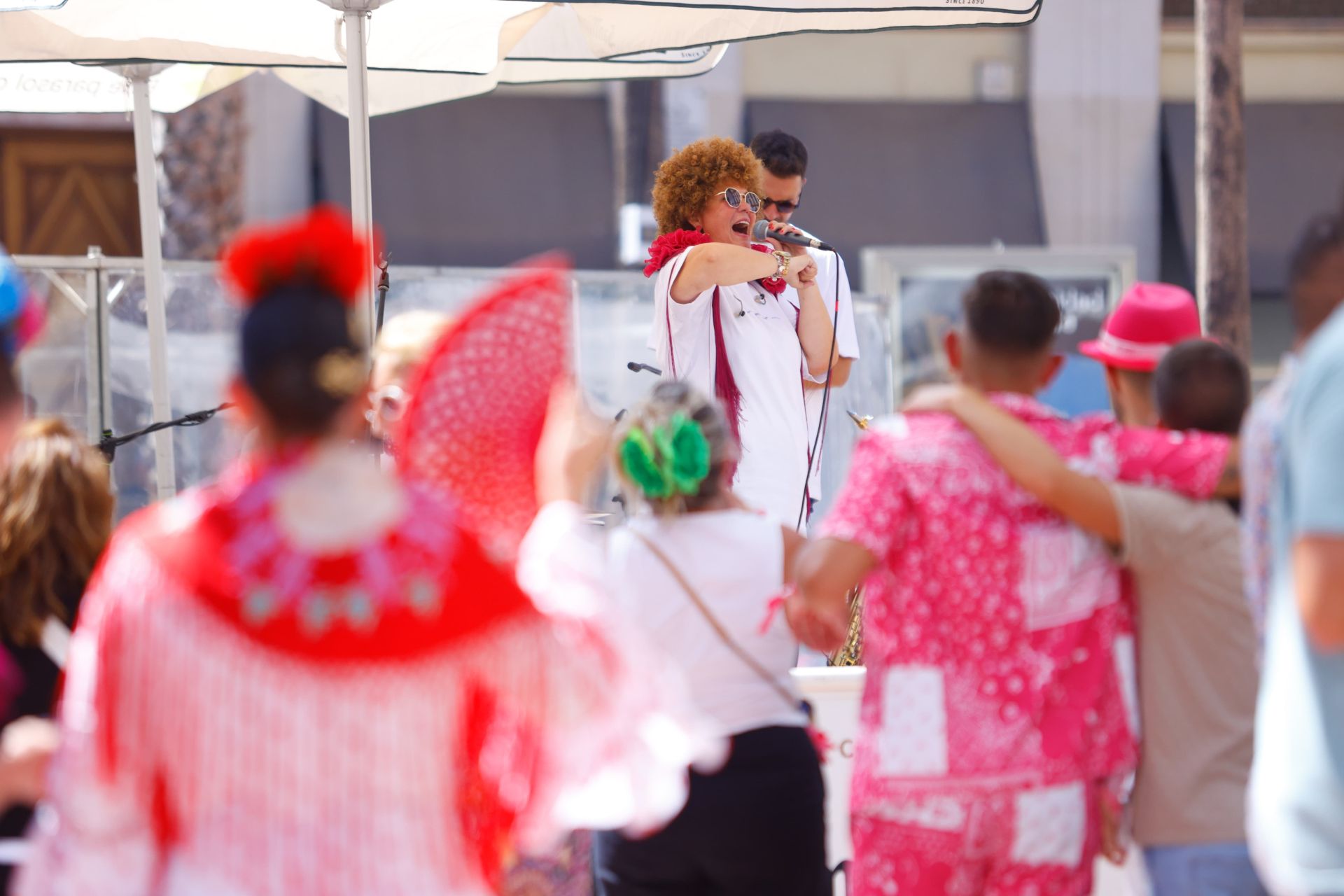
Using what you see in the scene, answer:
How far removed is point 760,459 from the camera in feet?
14.9

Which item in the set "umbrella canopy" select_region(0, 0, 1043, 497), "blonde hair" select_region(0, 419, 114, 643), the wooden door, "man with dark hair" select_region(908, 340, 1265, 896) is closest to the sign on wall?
"umbrella canopy" select_region(0, 0, 1043, 497)

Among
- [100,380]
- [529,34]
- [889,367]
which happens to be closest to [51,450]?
[529,34]

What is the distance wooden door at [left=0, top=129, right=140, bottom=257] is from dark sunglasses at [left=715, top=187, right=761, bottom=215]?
999 cm

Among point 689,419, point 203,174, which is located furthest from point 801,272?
point 203,174

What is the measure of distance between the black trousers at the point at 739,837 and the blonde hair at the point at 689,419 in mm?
429

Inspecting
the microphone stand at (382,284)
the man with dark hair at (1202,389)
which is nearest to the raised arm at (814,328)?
the microphone stand at (382,284)

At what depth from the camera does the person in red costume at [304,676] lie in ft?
5.51

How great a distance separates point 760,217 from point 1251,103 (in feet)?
37.8

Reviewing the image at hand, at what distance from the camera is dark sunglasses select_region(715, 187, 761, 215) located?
178 inches

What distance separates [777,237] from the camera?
4672 millimetres

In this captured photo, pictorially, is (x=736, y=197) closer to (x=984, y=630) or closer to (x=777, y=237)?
(x=777, y=237)

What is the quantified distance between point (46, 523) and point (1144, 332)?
196 cm

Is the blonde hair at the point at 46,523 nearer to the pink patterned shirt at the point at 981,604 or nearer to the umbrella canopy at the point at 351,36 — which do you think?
the pink patterned shirt at the point at 981,604

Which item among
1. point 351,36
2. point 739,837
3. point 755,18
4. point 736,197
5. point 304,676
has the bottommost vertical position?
point 739,837
